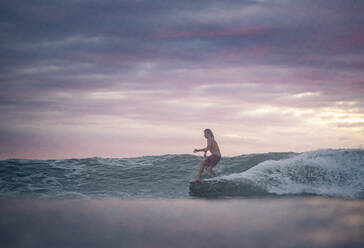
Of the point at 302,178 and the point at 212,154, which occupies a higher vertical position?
the point at 212,154

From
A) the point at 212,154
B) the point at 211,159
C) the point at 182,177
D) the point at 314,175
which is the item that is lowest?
the point at 182,177

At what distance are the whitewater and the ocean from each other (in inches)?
1.4

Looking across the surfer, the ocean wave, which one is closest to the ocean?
the ocean wave

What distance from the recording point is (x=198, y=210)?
6508 mm

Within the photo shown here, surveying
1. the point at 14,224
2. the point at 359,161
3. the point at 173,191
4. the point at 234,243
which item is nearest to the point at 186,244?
the point at 234,243

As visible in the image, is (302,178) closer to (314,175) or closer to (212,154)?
(314,175)

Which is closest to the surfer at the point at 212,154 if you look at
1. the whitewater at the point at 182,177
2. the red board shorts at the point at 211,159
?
the red board shorts at the point at 211,159

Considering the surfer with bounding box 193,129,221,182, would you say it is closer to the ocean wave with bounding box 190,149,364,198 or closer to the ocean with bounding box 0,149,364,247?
the ocean wave with bounding box 190,149,364,198

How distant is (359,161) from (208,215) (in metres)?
9.67

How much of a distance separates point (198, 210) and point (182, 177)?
25.1 ft

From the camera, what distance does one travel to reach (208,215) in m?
5.79

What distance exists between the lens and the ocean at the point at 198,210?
3.93 metres

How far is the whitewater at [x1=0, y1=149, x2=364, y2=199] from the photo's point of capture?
10227mm

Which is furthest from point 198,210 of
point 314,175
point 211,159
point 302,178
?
point 314,175
